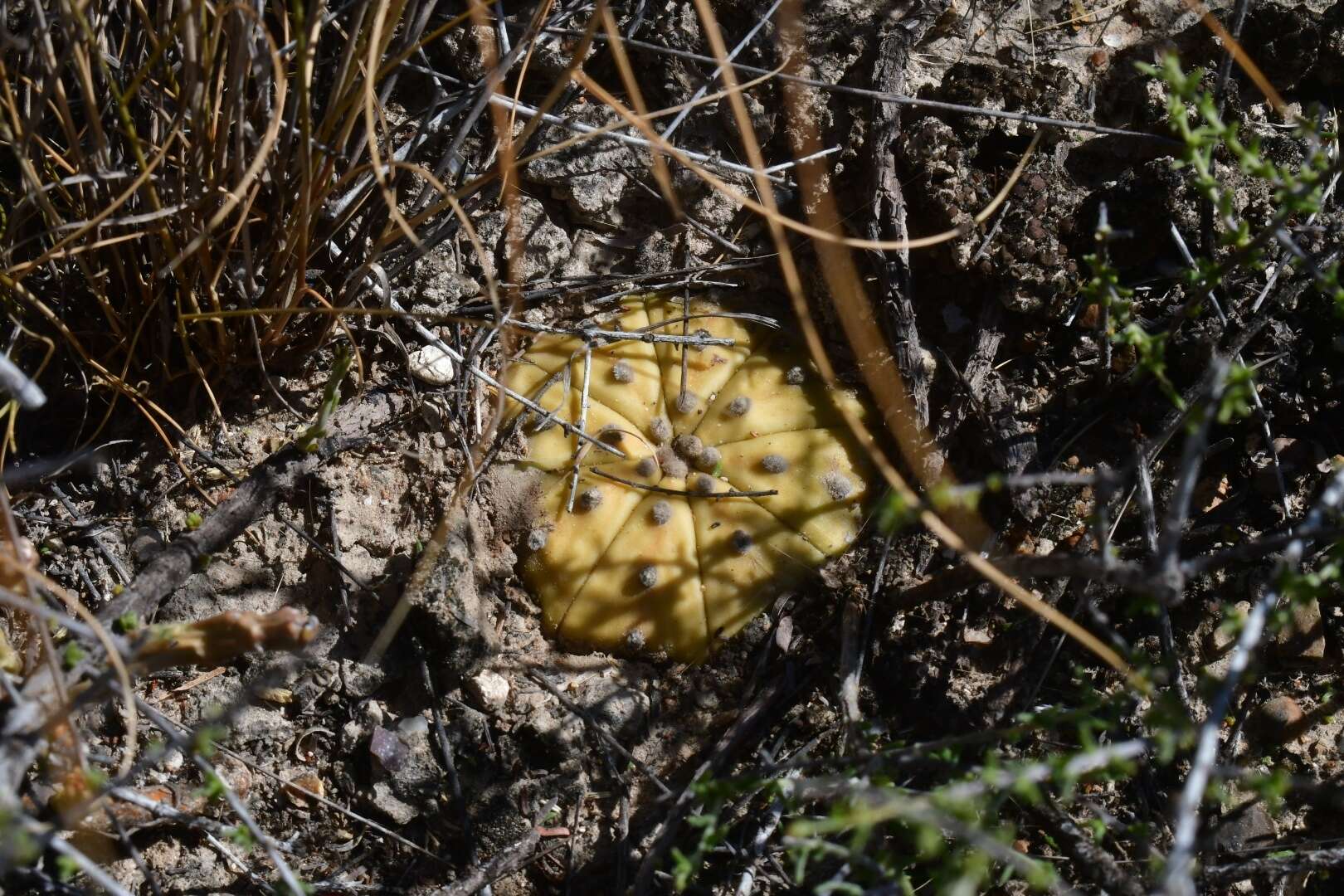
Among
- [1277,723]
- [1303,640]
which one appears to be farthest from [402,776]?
[1303,640]

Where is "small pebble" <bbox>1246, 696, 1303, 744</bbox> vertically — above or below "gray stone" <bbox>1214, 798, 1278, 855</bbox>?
above

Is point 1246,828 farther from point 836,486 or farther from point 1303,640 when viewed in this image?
point 836,486

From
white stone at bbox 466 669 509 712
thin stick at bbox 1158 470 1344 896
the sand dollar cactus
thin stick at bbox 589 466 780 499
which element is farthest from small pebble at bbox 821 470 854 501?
thin stick at bbox 1158 470 1344 896

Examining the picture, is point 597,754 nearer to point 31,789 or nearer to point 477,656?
point 477,656

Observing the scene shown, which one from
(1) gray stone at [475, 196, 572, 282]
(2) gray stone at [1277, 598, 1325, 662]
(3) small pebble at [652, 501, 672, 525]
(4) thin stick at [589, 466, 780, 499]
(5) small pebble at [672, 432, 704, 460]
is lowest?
(3) small pebble at [652, 501, 672, 525]

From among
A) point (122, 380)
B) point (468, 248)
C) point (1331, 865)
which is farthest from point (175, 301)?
point (1331, 865)

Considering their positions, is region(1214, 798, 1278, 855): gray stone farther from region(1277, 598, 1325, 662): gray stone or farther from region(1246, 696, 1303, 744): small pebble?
region(1277, 598, 1325, 662): gray stone
